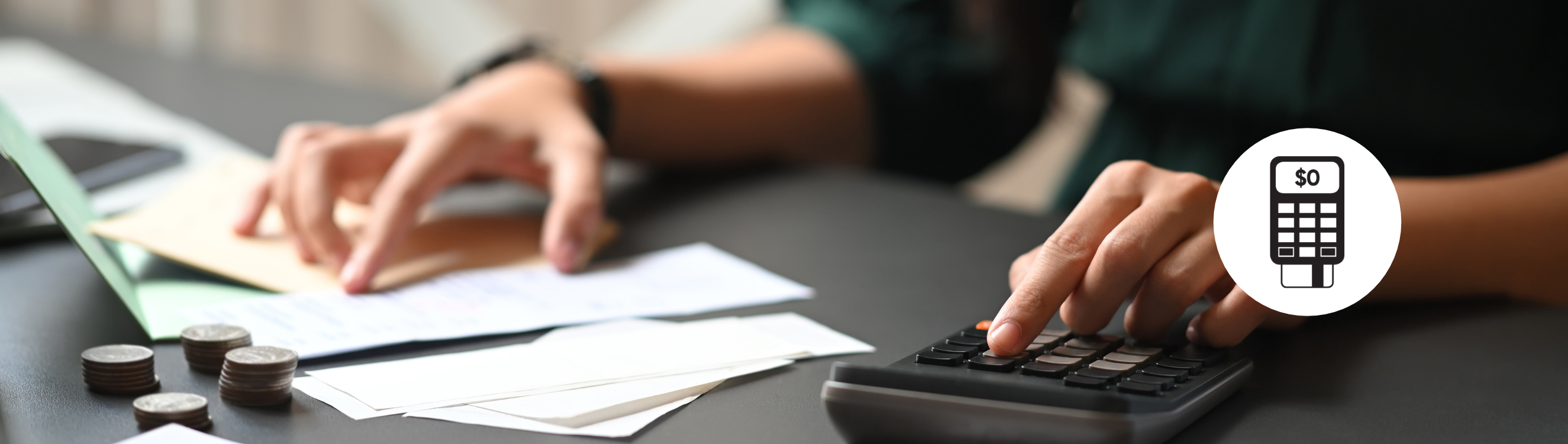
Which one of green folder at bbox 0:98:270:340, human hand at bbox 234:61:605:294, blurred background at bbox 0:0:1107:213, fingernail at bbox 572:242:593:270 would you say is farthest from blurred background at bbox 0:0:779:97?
green folder at bbox 0:98:270:340

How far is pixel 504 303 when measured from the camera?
1.67 ft

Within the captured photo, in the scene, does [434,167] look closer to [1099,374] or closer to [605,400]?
[605,400]

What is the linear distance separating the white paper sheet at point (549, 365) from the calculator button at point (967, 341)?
0.23ft

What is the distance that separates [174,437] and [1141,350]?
309 millimetres

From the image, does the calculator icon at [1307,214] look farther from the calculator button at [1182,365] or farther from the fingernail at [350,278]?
the fingernail at [350,278]

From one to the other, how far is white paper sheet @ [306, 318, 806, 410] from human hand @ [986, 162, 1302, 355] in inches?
4.1

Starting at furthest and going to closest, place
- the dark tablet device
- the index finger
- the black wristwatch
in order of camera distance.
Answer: the black wristwatch, the dark tablet device, the index finger

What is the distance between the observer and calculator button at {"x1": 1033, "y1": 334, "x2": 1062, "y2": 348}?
0.39 m

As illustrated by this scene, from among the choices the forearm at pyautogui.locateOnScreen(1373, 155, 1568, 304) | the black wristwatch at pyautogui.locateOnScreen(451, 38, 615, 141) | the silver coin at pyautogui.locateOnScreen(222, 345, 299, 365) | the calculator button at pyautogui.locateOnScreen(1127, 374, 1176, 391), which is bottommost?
the silver coin at pyautogui.locateOnScreen(222, 345, 299, 365)

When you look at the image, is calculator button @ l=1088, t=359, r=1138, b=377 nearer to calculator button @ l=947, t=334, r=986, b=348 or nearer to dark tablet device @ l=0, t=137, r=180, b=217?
calculator button @ l=947, t=334, r=986, b=348

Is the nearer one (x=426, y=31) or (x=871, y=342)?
(x=871, y=342)

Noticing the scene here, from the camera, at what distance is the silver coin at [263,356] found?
1.17 ft

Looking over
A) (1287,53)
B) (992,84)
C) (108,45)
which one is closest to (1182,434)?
(1287,53)

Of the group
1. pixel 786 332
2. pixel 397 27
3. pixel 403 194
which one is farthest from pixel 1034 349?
pixel 397 27
